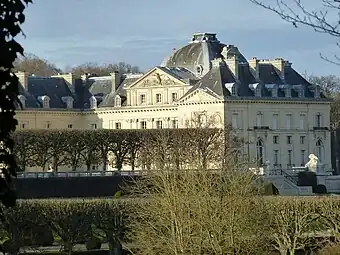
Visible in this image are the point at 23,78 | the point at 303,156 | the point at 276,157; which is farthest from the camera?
the point at 303,156

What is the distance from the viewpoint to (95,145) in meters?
50.9

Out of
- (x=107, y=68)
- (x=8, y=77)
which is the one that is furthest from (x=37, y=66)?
(x=8, y=77)

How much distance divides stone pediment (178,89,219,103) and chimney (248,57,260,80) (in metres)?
3.56

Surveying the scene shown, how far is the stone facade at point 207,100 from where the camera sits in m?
59.8

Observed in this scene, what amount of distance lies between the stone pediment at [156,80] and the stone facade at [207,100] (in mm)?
60

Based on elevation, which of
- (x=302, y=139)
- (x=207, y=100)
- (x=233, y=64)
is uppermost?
(x=233, y=64)

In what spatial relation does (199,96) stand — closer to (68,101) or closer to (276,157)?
(276,157)

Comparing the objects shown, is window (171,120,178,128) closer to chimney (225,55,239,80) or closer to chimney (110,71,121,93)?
chimney (225,55,239,80)

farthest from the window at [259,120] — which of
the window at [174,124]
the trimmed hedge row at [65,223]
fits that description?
the trimmed hedge row at [65,223]

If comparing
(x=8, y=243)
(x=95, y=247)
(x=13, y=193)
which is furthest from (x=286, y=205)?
(x=13, y=193)

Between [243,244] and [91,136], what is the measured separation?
99.4 feet

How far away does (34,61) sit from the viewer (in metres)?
88.1

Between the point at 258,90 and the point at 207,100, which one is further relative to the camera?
the point at 258,90

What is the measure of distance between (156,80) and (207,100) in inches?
213
